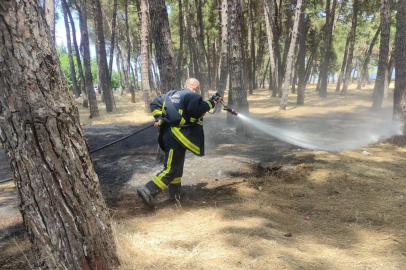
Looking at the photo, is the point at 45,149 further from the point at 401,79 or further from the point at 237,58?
the point at 401,79

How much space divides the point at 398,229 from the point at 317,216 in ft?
2.94

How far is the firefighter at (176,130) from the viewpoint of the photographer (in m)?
3.80

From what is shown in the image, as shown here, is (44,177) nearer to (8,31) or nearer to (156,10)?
(8,31)

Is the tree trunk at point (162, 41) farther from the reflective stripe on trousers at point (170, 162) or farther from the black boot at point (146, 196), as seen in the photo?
the black boot at point (146, 196)

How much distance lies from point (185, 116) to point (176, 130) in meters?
0.24

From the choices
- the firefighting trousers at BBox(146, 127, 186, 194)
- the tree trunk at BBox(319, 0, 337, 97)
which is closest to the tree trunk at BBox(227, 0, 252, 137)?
the firefighting trousers at BBox(146, 127, 186, 194)

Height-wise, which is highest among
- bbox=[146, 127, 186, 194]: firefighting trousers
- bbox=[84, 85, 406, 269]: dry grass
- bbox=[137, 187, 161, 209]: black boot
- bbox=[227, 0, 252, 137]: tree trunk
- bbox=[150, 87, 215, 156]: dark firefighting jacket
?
bbox=[227, 0, 252, 137]: tree trunk

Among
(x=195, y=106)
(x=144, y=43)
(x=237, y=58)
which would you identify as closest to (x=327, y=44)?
(x=144, y=43)

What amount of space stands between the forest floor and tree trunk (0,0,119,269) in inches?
13.8

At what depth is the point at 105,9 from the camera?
83.6 ft

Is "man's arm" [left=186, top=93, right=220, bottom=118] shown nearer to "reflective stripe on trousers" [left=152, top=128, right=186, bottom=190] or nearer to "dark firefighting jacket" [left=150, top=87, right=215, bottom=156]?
"dark firefighting jacket" [left=150, top=87, right=215, bottom=156]

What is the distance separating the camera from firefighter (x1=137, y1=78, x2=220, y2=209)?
12.5 feet

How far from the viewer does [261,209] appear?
3.87 metres

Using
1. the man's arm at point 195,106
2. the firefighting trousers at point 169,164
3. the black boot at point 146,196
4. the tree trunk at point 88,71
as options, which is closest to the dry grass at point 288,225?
the black boot at point 146,196
